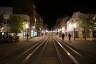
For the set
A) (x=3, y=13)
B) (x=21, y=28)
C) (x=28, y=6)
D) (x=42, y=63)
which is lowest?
(x=42, y=63)

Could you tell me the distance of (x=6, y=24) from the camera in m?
54.4

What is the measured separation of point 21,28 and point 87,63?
4162cm

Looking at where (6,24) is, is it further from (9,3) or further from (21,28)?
(9,3)

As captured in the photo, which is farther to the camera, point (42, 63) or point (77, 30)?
point (77, 30)

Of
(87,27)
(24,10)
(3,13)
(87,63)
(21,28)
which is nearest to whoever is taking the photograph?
A: (87,63)

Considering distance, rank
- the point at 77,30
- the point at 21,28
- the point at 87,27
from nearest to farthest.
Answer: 1. the point at 87,27
2. the point at 21,28
3. the point at 77,30

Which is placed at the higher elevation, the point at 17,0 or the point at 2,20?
the point at 17,0

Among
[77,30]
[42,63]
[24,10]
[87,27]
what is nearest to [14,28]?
[87,27]

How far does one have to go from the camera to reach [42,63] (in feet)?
40.1

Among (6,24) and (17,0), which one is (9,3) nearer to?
(17,0)

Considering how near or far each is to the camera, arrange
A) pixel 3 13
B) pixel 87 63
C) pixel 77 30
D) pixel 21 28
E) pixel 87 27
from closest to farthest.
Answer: pixel 87 63
pixel 87 27
pixel 21 28
pixel 3 13
pixel 77 30

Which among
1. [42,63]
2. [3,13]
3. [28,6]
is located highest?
[28,6]

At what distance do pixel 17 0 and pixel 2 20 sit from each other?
26.7m

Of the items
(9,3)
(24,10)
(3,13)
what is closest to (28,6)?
(24,10)
